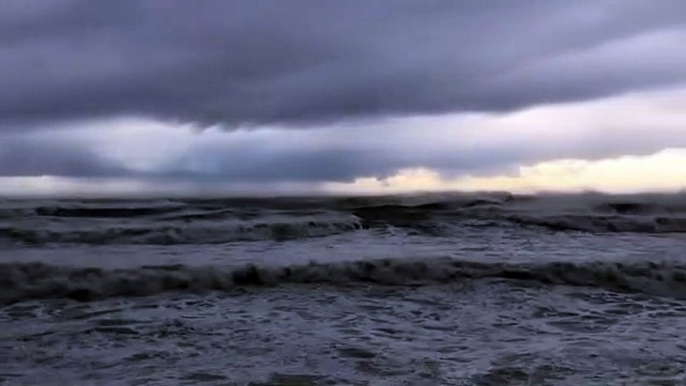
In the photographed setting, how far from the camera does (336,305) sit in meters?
7.63

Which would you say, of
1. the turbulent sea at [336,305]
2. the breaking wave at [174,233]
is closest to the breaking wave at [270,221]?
the breaking wave at [174,233]

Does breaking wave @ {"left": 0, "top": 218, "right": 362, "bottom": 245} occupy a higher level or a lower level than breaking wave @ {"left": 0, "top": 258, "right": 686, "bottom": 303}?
higher

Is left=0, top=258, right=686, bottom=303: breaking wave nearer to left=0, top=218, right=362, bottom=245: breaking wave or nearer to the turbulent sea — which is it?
the turbulent sea

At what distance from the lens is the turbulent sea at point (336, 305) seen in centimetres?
515

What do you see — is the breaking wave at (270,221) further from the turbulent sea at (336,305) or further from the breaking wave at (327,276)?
the breaking wave at (327,276)

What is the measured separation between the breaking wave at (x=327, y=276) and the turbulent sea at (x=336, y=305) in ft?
0.09

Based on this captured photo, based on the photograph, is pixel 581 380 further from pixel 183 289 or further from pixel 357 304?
pixel 183 289

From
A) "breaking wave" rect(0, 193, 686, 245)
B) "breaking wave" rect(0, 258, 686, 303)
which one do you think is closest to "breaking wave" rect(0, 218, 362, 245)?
"breaking wave" rect(0, 193, 686, 245)

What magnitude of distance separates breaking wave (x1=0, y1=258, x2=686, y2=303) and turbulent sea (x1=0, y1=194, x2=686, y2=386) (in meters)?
0.03

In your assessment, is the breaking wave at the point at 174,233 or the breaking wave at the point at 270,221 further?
the breaking wave at the point at 270,221

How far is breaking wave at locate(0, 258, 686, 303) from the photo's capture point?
8.74m

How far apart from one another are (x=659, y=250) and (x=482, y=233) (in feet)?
12.1

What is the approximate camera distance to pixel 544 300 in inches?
309

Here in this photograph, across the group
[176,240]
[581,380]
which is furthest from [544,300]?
[176,240]
